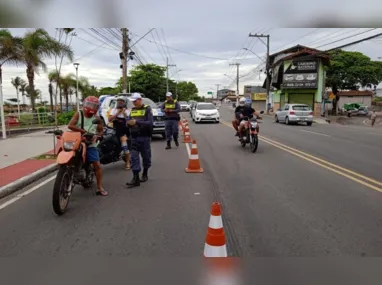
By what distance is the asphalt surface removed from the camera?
3870mm

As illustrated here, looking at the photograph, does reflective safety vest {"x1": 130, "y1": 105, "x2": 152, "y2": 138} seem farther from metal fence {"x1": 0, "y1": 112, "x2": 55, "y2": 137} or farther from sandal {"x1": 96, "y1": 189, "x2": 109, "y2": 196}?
metal fence {"x1": 0, "y1": 112, "x2": 55, "y2": 137}

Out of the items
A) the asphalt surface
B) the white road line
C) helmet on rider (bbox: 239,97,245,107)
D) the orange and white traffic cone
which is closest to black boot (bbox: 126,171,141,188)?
the asphalt surface

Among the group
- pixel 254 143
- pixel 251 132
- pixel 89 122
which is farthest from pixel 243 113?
pixel 89 122

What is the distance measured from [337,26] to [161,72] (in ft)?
191

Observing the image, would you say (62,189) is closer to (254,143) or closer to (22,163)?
(22,163)

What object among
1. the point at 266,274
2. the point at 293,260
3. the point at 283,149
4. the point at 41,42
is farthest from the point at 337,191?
the point at 41,42

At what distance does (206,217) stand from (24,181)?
411cm

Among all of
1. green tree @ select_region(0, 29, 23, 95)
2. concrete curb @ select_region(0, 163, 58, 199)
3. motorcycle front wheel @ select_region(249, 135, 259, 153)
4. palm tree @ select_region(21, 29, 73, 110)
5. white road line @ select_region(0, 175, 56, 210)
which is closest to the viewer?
white road line @ select_region(0, 175, 56, 210)

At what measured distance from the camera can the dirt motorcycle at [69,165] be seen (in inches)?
196

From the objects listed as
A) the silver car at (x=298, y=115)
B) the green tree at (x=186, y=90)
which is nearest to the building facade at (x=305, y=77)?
the silver car at (x=298, y=115)

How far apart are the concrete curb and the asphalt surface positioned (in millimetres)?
434

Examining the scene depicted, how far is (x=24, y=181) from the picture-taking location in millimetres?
6926

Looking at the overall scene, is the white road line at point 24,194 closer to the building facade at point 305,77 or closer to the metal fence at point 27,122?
the metal fence at point 27,122

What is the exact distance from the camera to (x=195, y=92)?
130375 mm
